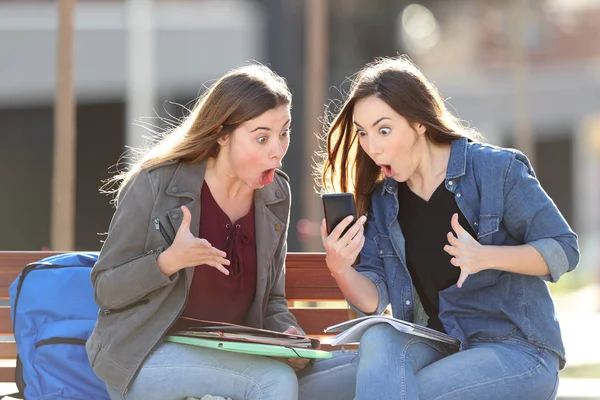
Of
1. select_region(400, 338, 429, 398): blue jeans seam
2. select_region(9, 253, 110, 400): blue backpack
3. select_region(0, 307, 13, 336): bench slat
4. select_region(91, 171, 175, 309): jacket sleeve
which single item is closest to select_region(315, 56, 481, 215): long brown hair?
select_region(400, 338, 429, 398): blue jeans seam

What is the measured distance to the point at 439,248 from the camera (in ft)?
12.0

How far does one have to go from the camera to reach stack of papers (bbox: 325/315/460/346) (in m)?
3.35

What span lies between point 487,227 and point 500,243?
3.5 inches

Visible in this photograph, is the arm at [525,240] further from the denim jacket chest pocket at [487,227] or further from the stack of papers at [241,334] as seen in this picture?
the stack of papers at [241,334]

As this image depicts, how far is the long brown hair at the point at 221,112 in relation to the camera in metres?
3.64

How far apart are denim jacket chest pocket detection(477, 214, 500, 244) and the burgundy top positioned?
83cm

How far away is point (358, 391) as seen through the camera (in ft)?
10.7

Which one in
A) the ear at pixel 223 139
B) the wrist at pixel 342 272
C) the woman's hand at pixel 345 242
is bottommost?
the wrist at pixel 342 272

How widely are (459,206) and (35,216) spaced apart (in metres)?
15.2

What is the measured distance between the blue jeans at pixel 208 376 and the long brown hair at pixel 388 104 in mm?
736

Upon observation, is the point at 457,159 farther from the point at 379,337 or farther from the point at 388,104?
the point at 379,337

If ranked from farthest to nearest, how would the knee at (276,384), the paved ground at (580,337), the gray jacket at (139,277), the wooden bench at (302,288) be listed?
the paved ground at (580,337) → the wooden bench at (302,288) → the gray jacket at (139,277) → the knee at (276,384)

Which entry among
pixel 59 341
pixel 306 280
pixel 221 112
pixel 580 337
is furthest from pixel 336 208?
pixel 580 337

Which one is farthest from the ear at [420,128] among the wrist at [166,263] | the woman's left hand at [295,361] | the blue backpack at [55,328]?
the blue backpack at [55,328]
